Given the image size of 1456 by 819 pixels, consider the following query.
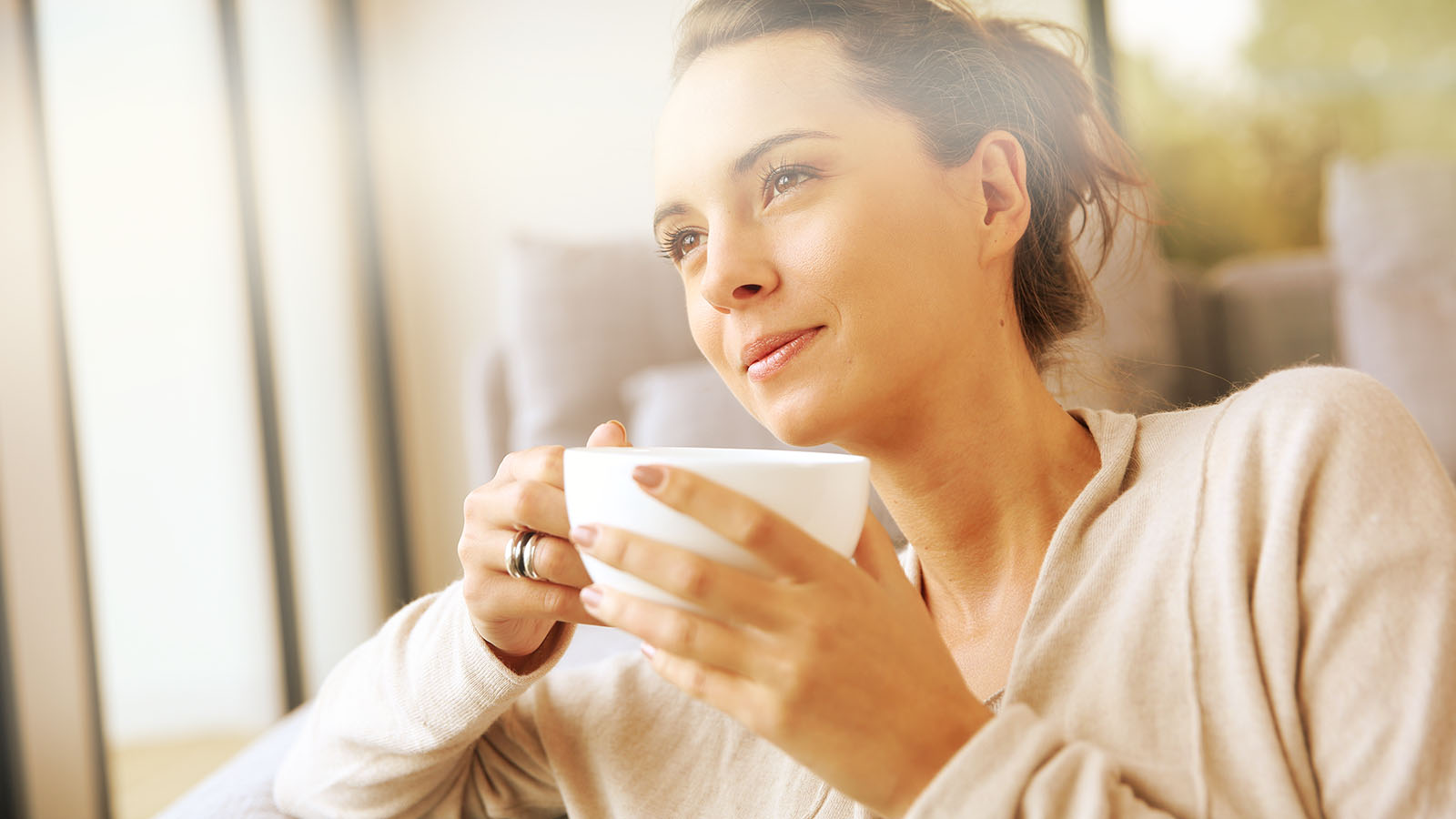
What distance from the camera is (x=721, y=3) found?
0.93 meters

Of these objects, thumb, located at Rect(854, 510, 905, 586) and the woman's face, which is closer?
thumb, located at Rect(854, 510, 905, 586)

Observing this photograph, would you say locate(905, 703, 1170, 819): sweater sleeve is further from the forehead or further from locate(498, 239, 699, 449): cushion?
locate(498, 239, 699, 449): cushion

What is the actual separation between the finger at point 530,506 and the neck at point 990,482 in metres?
0.27

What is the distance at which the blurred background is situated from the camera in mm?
1787

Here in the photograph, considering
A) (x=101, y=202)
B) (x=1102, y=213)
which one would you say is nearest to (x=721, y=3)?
(x=1102, y=213)

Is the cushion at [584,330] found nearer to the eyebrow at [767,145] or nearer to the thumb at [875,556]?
the eyebrow at [767,145]

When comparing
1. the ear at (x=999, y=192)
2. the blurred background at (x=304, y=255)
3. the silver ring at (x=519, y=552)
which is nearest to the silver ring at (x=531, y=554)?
the silver ring at (x=519, y=552)

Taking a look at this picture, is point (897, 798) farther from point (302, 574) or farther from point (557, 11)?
point (557, 11)

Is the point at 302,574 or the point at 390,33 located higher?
the point at 390,33

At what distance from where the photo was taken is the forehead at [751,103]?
80cm

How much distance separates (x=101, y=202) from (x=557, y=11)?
160 cm

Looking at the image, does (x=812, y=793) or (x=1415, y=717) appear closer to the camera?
(x=1415, y=717)

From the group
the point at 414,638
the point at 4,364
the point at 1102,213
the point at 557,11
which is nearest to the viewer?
the point at 414,638

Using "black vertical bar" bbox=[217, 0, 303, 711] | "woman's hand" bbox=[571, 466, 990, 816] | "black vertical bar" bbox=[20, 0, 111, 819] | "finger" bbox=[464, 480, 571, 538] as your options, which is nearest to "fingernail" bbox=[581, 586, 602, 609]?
"woman's hand" bbox=[571, 466, 990, 816]
